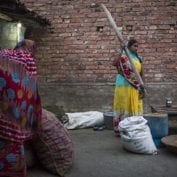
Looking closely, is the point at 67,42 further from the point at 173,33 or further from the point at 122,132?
the point at 122,132

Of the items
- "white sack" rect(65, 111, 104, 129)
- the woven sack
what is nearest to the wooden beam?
"white sack" rect(65, 111, 104, 129)

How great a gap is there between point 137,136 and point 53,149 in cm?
133

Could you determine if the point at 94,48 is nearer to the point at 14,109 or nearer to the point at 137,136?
the point at 137,136

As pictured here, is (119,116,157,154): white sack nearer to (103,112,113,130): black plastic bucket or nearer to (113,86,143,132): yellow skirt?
(113,86,143,132): yellow skirt

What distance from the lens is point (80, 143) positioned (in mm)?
6453

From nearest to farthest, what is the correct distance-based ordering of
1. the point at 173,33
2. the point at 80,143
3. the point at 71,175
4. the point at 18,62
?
1. the point at 18,62
2. the point at 71,175
3. the point at 80,143
4. the point at 173,33

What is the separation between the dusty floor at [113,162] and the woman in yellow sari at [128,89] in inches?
21.6

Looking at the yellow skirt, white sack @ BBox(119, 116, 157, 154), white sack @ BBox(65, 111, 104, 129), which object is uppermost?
the yellow skirt

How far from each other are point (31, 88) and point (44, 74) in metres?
5.01

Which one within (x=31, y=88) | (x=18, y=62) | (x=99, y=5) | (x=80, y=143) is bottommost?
(x=80, y=143)

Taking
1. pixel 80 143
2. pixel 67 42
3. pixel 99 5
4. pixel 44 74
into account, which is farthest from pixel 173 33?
pixel 80 143

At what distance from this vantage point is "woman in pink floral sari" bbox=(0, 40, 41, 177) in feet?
13.0

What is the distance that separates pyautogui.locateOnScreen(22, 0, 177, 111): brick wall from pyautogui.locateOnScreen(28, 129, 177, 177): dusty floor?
2.47 meters

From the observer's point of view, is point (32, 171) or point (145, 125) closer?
point (32, 171)
